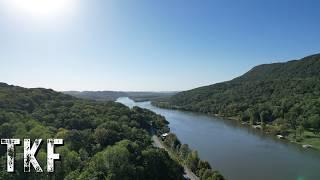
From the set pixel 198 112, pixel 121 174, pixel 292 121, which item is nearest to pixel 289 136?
pixel 292 121

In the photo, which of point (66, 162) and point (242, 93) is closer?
point (66, 162)

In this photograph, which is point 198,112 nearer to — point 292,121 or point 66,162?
point 292,121

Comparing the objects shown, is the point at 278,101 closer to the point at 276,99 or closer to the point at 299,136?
the point at 276,99

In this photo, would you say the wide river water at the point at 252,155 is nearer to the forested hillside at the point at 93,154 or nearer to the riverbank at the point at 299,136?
the riverbank at the point at 299,136

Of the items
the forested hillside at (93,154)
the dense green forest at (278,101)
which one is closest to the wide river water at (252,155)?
the dense green forest at (278,101)

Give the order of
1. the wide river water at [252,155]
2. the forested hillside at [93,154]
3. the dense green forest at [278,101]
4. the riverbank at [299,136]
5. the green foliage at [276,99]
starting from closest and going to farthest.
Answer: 1. the forested hillside at [93,154]
2. the wide river water at [252,155]
3. the riverbank at [299,136]
4. the dense green forest at [278,101]
5. the green foliage at [276,99]
